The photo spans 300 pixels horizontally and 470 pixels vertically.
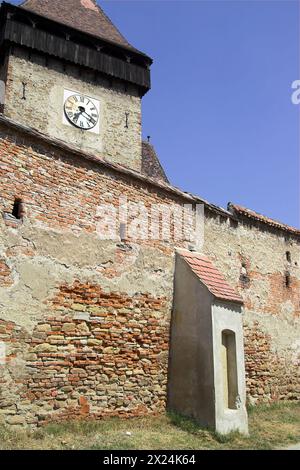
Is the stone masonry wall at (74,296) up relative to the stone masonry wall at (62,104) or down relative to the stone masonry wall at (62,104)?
down

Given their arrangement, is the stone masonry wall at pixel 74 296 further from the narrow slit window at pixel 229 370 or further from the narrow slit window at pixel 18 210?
the narrow slit window at pixel 229 370

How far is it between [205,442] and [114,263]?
322 centimetres

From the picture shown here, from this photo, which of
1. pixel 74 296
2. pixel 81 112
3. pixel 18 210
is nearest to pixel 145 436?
pixel 74 296

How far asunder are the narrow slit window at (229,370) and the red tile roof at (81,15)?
44.8 ft

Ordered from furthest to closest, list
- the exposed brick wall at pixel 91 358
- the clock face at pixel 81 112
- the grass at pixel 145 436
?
the clock face at pixel 81 112 → the exposed brick wall at pixel 91 358 → the grass at pixel 145 436

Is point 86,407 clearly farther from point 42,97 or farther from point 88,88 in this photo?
point 88,88

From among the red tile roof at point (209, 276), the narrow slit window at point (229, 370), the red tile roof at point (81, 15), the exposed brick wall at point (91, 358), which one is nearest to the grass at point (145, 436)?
the exposed brick wall at point (91, 358)

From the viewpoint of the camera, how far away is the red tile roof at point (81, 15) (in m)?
17.3

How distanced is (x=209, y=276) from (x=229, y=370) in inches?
70.2

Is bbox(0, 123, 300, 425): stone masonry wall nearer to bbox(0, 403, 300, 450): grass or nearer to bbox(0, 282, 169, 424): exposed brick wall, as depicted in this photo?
bbox(0, 282, 169, 424): exposed brick wall

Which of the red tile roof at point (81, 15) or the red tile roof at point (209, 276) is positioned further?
the red tile roof at point (81, 15)

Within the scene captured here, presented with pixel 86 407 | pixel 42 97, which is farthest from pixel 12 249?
pixel 42 97

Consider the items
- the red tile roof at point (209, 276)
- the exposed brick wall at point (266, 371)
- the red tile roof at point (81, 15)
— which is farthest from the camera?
the red tile roof at point (81, 15)

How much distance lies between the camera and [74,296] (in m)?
7.38
